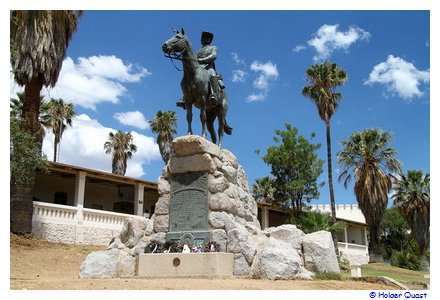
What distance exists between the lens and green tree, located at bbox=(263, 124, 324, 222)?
116 feet

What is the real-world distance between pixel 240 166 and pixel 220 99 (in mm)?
1893

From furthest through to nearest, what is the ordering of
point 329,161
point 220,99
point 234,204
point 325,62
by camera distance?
point 325,62 → point 329,161 → point 220,99 → point 234,204

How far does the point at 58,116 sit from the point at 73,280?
3200 centimetres

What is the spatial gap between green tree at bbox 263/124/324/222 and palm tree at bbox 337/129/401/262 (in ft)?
11.9

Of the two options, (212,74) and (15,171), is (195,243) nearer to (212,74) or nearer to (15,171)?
(212,74)

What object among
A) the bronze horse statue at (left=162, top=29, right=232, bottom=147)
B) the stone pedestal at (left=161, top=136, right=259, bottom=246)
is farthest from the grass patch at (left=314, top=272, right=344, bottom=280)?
the bronze horse statue at (left=162, top=29, right=232, bottom=147)

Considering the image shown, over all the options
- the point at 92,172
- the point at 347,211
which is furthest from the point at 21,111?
the point at 347,211

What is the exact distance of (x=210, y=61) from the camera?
12.1 m

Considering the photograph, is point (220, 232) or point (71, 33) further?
point (71, 33)

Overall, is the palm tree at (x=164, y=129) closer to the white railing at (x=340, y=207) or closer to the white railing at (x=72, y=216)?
the white railing at (x=72, y=216)

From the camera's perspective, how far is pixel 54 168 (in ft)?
81.8

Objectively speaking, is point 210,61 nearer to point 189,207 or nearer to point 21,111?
point 189,207

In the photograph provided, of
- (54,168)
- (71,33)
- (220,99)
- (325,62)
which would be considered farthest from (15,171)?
(325,62)

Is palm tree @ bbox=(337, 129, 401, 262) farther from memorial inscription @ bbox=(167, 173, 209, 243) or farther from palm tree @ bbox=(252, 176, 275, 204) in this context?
memorial inscription @ bbox=(167, 173, 209, 243)
